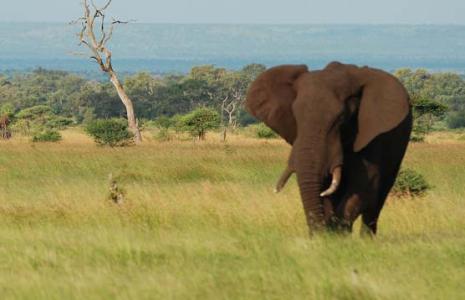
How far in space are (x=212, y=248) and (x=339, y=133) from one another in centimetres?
157

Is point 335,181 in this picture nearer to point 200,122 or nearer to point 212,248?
point 212,248

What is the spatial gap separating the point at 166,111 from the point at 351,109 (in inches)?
2957

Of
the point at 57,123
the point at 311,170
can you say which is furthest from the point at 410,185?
the point at 57,123

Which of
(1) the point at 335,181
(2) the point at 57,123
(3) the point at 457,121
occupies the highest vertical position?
(1) the point at 335,181

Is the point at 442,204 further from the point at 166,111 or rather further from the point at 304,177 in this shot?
the point at 166,111

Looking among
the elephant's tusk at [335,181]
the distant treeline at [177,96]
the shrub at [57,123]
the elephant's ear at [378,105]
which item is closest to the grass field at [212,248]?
the elephant's tusk at [335,181]

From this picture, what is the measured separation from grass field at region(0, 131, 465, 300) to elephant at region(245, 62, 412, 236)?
17.0 inches

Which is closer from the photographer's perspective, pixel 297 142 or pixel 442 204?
pixel 297 142

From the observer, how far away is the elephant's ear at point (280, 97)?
1022cm

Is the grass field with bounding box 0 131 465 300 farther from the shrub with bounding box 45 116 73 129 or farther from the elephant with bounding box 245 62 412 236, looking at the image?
the shrub with bounding box 45 116 73 129

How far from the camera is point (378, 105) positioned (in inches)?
384

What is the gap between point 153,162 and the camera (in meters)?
20.9

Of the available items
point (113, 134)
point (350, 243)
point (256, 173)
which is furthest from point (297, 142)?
point (113, 134)

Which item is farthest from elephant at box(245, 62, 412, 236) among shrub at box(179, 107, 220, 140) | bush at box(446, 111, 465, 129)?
bush at box(446, 111, 465, 129)
